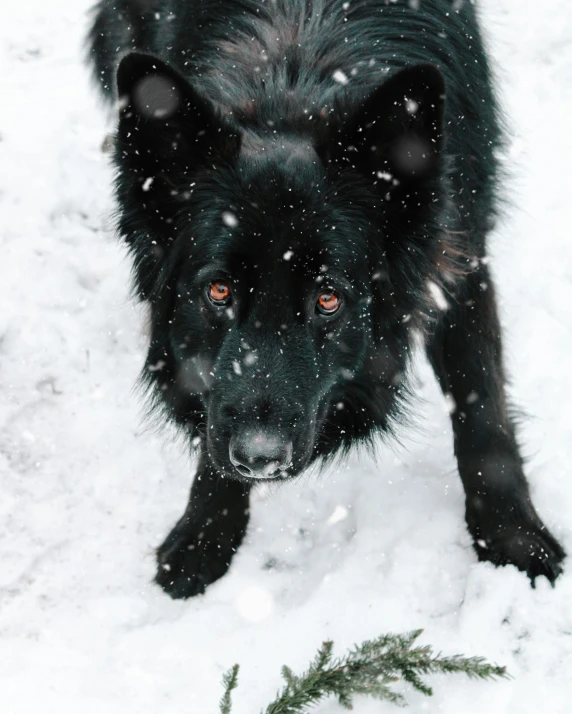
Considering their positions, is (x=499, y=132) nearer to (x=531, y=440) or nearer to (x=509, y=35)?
(x=531, y=440)

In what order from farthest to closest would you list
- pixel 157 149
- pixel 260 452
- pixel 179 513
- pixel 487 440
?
pixel 179 513, pixel 487 440, pixel 157 149, pixel 260 452

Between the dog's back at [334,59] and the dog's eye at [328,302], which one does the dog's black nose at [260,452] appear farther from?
the dog's back at [334,59]

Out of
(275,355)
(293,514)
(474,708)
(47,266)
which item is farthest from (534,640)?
(47,266)

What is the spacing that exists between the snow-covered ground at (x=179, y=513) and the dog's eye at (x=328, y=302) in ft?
4.25

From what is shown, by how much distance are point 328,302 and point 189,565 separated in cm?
147

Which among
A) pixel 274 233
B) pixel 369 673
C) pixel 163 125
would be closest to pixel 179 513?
pixel 369 673

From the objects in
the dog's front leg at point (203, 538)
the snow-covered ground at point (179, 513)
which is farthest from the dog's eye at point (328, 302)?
the snow-covered ground at point (179, 513)

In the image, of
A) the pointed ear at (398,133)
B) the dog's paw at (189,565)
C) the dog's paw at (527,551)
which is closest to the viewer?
the pointed ear at (398,133)

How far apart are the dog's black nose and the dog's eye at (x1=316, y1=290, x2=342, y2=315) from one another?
1.55 ft

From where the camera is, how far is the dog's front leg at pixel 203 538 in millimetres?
3627

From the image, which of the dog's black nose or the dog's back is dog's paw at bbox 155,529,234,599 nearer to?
the dog's black nose

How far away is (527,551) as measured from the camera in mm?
3441

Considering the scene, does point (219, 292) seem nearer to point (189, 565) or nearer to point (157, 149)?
point (157, 149)

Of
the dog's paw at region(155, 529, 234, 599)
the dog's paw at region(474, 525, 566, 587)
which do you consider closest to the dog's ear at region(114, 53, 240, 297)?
the dog's paw at region(155, 529, 234, 599)
